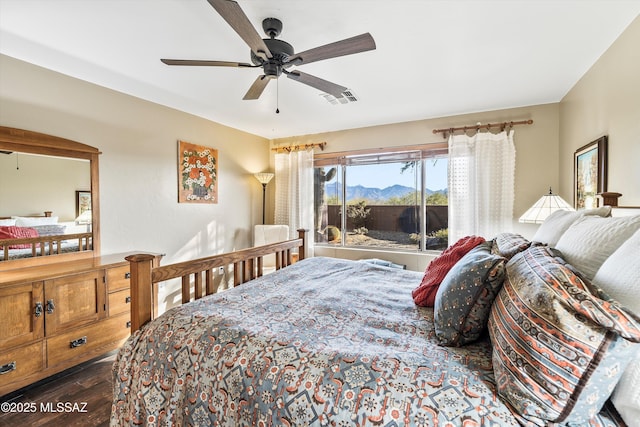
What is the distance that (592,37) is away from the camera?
1939 mm

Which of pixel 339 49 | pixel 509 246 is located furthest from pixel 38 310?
pixel 509 246

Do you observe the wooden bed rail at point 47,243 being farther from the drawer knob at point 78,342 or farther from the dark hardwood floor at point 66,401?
the dark hardwood floor at point 66,401

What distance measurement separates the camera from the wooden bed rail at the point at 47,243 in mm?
2162

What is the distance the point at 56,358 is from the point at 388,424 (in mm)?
2526

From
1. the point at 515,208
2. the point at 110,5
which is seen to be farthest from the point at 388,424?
the point at 515,208

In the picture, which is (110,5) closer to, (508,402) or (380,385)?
(380,385)

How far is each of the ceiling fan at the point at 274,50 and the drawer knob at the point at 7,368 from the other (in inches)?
87.1

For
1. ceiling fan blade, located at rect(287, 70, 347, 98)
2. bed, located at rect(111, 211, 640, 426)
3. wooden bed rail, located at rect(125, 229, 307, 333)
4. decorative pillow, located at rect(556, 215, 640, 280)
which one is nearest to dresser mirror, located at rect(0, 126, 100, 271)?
wooden bed rail, located at rect(125, 229, 307, 333)

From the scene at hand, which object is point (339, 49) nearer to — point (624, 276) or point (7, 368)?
point (624, 276)

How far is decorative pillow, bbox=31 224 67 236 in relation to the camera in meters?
2.35

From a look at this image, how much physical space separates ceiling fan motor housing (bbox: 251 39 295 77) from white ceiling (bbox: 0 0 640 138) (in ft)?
0.52

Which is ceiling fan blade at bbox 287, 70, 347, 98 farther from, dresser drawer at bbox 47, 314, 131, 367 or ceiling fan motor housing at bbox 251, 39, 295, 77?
dresser drawer at bbox 47, 314, 131, 367

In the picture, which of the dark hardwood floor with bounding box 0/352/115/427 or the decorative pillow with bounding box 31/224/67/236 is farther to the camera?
the decorative pillow with bounding box 31/224/67/236

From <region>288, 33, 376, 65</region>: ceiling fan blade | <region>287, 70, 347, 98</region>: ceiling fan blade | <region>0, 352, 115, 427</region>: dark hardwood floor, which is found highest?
<region>288, 33, 376, 65</region>: ceiling fan blade
